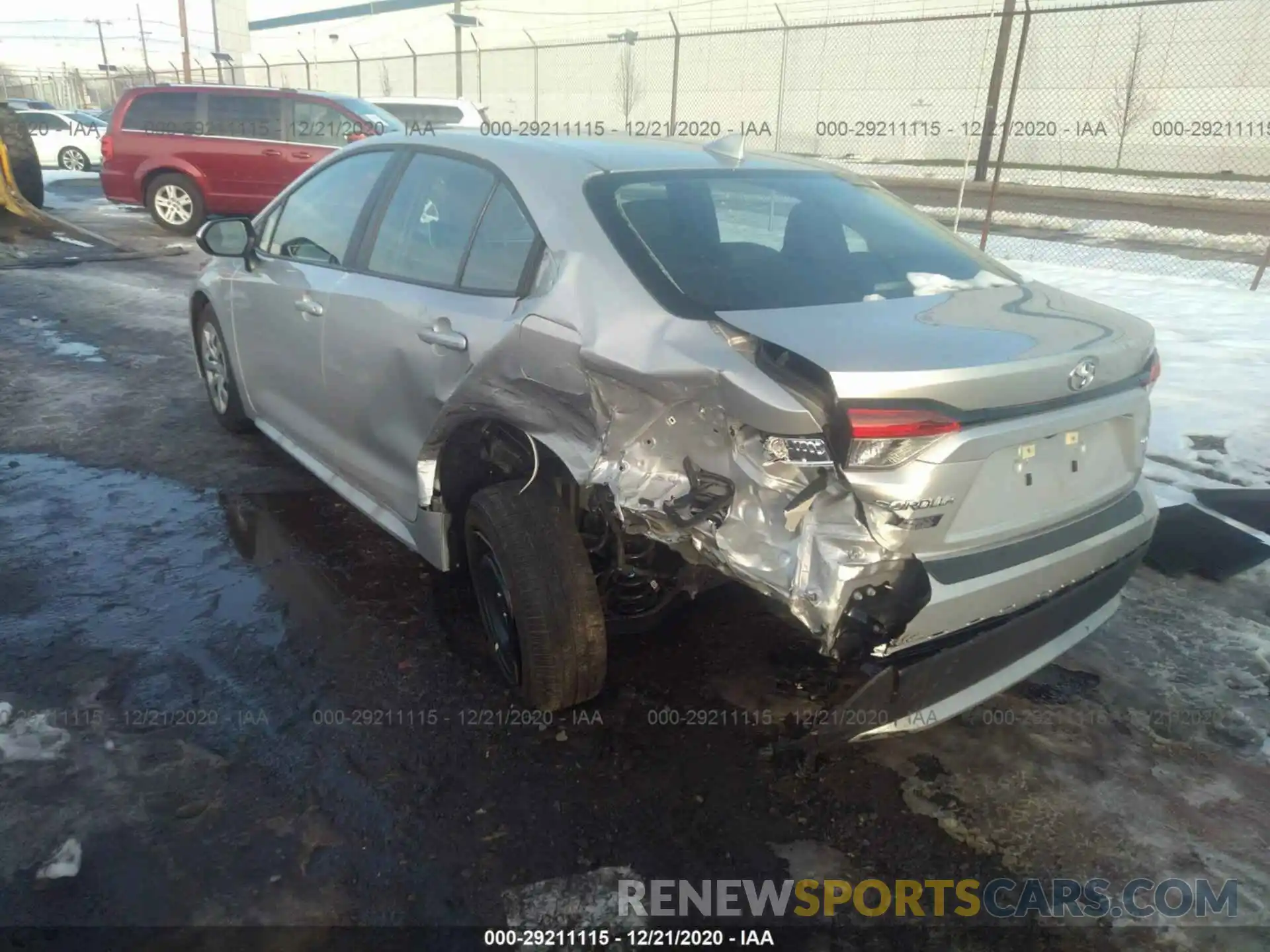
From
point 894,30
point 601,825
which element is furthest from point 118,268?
point 894,30

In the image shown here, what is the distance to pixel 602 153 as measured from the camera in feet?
9.93

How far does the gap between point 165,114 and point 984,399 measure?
13.3 metres

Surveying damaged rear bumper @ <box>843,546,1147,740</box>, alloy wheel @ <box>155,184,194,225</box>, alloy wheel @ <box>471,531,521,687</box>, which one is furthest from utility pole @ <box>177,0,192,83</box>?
damaged rear bumper @ <box>843,546,1147,740</box>

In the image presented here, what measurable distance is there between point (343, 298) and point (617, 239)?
137 cm

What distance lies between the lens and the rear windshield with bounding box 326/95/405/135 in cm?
1241

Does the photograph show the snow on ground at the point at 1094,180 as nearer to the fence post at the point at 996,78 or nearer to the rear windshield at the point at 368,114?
the fence post at the point at 996,78

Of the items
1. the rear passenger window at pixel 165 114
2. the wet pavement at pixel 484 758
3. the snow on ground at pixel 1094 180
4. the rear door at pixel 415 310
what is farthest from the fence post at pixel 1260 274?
the rear passenger window at pixel 165 114

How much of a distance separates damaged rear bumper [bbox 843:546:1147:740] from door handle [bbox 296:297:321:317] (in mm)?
2573

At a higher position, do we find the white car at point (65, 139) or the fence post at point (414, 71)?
the fence post at point (414, 71)

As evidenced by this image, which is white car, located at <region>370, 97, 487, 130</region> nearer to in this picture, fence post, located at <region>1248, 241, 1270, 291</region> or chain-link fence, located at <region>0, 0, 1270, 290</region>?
chain-link fence, located at <region>0, 0, 1270, 290</region>

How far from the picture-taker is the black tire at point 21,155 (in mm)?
12438

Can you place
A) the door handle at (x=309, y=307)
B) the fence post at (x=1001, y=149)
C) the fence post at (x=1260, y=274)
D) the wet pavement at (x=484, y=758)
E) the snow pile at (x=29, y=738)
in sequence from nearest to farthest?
the wet pavement at (x=484, y=758)
the snow pile at (x=29, y=738)
the door handle at (x=309, y=307)
the fence post at (x=1001, y=149)
the fence post at (x=1260, y=274)

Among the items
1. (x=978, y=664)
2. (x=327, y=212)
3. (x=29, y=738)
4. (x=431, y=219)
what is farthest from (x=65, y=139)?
(x=978, y=664)

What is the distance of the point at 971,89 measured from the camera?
80.8ft
